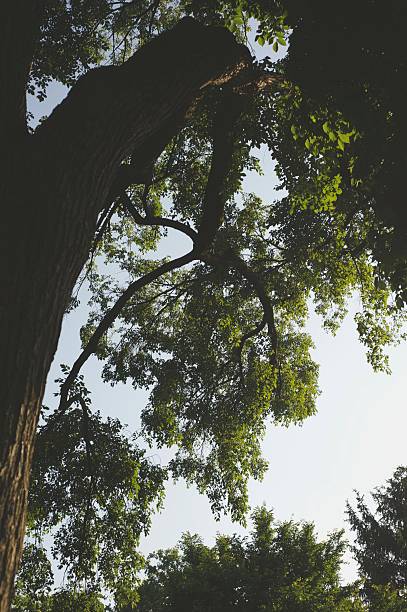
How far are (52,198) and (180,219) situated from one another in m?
8.38

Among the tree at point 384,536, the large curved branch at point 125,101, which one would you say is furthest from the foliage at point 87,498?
the tree at point 384,536

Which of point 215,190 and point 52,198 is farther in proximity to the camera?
point 215,190

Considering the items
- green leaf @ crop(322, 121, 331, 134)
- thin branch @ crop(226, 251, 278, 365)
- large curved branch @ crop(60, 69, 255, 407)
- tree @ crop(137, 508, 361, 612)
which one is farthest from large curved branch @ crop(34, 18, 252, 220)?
tree @ crop(137, 508, 361, 612)

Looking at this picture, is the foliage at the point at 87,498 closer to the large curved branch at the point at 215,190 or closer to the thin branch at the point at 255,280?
the large curved branch at the point at 215,190

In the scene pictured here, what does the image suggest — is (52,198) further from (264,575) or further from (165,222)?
(264,575)

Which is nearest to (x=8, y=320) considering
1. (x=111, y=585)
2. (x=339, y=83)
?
(x=339, y=83)

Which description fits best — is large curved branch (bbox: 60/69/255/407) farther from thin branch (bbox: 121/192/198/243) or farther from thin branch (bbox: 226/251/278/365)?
thin branch (bbox: 226/251/278/365)

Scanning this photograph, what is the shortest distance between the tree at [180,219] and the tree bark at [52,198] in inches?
0.4

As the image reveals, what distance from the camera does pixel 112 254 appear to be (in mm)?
14000

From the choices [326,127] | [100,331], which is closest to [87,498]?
[100,331]

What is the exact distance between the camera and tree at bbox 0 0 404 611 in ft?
8.61

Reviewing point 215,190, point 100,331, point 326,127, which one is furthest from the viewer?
point 100,331

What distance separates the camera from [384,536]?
30.7 metres

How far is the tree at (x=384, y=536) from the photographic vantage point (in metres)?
29.3
